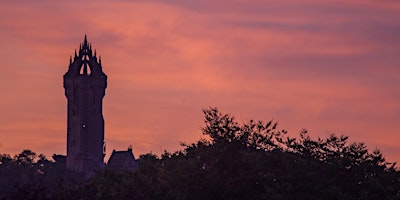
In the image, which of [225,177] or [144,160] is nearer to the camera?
[225,177]

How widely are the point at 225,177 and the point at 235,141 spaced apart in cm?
485

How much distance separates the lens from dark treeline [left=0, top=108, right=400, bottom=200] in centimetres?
7756

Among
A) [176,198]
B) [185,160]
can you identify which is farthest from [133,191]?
[185,160]

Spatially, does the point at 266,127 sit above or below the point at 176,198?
above

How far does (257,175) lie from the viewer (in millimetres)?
80000

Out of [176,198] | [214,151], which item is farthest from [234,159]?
[176,198]

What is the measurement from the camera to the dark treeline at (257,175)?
3054 inches

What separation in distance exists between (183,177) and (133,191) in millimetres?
4926

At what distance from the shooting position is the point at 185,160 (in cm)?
8344

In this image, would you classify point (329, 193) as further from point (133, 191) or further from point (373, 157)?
point (133, 191)

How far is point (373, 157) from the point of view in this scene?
81.8m

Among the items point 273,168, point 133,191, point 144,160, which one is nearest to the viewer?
point 133,191

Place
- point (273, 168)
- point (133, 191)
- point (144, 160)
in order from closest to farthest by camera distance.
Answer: point (133, 191) → point (273, 168) → point (144, 160)

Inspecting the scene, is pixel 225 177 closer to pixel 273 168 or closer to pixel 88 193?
pixel 273 168
